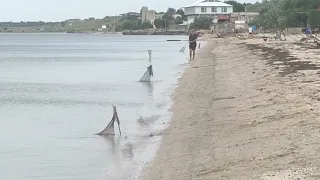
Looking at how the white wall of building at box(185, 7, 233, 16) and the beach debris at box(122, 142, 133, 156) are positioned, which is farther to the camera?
the white wall of building at box(185, 7, 233, 16)

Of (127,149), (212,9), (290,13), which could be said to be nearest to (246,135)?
(127,149)

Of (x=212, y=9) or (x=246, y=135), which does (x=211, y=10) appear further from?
(x=246, y=135)

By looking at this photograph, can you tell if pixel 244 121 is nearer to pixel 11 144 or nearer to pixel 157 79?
pixel 11 144

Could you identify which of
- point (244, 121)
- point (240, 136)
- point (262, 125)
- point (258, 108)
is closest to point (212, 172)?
point (240, 136)

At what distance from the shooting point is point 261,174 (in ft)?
26.2

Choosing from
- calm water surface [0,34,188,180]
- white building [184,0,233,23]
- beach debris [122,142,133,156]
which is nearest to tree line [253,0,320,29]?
calm water surface [0,34,188,180]

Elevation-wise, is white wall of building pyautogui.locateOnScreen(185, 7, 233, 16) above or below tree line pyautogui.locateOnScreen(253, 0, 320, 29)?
below

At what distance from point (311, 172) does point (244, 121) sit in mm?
5547

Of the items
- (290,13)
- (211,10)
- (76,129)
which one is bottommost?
(211,10)

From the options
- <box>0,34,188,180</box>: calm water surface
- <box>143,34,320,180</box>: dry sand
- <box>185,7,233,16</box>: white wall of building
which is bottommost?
<box>185,7,233,16</box>: white wall of building

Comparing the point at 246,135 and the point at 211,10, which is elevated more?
the point at 246,135

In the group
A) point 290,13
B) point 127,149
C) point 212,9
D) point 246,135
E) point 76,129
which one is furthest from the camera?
point 212,9

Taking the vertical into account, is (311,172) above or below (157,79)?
above

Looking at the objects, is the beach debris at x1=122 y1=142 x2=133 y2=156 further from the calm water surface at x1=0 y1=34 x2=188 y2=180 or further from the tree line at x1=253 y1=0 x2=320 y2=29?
the tree line at x1=253 y1=0 x2=320 y2=29
